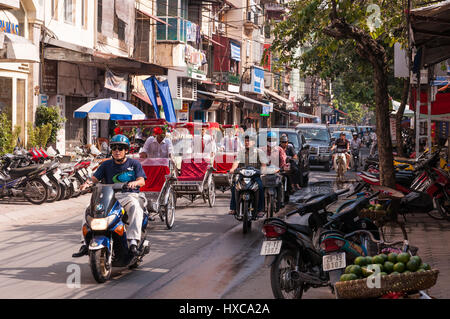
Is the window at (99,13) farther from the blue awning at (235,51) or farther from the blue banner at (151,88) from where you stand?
the blue awning at (235,51)

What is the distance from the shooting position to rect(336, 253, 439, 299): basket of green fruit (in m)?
5.45

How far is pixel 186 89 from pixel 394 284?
32288 mm

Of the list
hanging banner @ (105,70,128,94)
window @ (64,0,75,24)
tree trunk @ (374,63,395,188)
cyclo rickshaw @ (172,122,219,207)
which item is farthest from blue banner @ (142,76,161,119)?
tree trunk @ (374,63,395,188)

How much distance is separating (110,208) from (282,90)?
64.8 meters

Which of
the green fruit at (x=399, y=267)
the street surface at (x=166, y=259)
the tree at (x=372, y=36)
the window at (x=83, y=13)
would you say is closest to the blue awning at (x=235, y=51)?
the window at (x=83, y=13)

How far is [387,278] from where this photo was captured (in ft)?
17.9

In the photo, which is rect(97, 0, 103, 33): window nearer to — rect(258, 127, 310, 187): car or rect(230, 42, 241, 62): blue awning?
rect(258, 127, 310, 187): car

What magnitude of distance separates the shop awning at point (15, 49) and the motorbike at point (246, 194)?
6933 mm

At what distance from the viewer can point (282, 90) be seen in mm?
71750

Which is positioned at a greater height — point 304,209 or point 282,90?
point 282,90

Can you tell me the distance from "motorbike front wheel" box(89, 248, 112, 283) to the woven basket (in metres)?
3.24

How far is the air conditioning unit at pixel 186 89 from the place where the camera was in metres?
36.2

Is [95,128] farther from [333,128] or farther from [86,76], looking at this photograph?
[333,128]

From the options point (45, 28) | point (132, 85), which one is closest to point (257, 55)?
point (132, 85)
